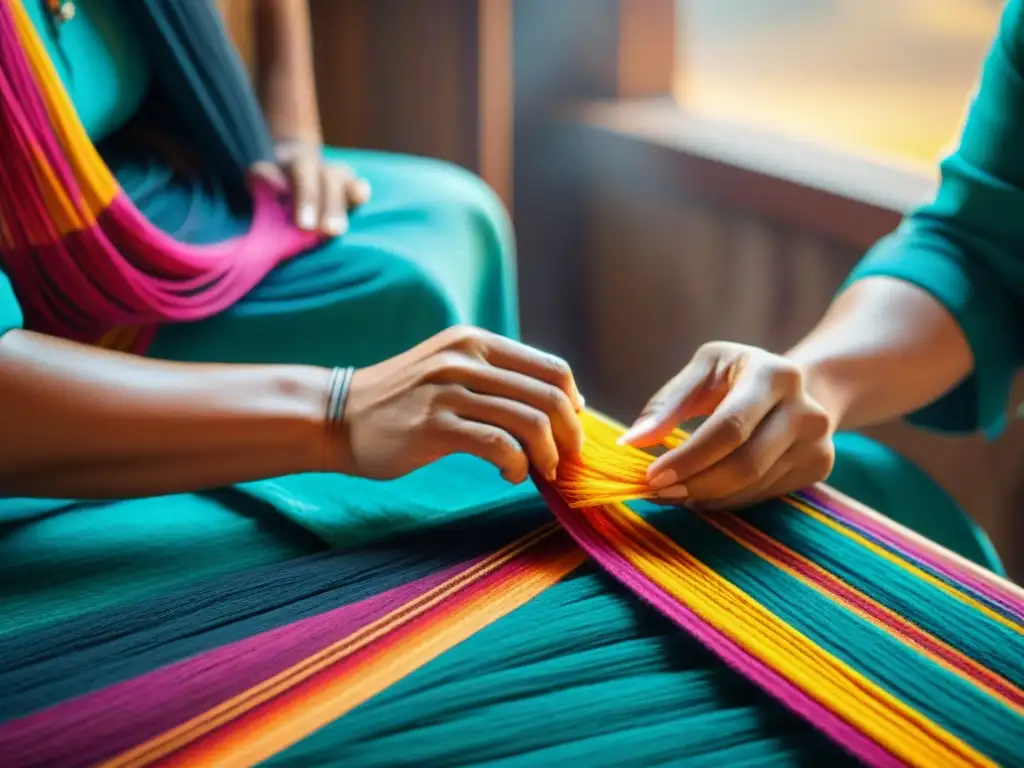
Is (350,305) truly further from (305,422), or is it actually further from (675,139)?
(675,139)

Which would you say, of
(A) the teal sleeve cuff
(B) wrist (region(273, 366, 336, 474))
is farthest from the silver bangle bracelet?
(A) the teal sleeve cuff

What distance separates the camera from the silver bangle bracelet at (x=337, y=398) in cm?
69

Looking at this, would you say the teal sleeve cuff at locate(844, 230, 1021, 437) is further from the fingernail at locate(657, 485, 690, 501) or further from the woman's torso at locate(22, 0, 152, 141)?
the woman's torso at locate(22, 0, 152, 141)

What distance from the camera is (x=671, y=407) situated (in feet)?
2.35

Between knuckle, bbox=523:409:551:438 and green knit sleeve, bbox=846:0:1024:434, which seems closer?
knuckle, bbox=523:409:551:438

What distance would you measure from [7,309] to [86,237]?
0.09 meters

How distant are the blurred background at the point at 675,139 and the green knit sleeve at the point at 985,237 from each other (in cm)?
35

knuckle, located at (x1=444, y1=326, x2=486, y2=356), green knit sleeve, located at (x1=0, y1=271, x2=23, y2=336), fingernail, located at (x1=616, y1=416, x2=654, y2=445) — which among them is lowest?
fingernail, located at (x1=616, y1=416, x2=654, y2=445)

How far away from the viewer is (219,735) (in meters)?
0.52

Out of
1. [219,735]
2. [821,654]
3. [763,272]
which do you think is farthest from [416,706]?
[763,272]

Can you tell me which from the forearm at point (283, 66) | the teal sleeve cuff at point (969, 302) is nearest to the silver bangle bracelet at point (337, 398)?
the teal sleeve cuff at point (969, 302)

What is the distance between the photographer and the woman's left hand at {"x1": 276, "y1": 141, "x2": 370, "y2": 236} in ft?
3.08

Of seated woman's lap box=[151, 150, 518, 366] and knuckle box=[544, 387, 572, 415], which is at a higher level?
knuckle box=[544, 387, 572, 415]

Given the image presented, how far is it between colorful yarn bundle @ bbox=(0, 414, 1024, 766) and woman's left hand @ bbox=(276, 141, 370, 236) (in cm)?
36
